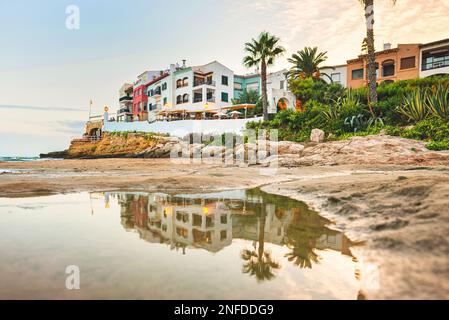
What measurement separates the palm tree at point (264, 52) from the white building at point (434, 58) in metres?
22.2

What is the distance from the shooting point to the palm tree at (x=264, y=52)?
32.8 meters

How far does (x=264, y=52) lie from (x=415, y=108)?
61.9 feet

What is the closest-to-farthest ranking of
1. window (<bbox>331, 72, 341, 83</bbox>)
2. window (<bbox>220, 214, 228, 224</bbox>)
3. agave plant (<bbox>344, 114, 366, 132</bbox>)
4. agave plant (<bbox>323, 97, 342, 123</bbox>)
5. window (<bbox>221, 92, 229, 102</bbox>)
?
1. window (<bbox>220, 214, 228, 224</bbox>)
2. agave plant (<bbox>344, 114, 366, 132</bbox>)
3. agave plant (<bbox>323, 97, 342, 123</bbox>)
4. window (<bbox>331, 72, 341, 83</bbox>)
5. window (<bbox>221, 92, 229, 102</bbox>)

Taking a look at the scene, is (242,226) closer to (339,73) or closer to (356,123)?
(356,123)

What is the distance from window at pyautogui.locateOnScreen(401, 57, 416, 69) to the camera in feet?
132

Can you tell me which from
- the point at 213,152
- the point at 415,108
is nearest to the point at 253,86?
the point at 213,152

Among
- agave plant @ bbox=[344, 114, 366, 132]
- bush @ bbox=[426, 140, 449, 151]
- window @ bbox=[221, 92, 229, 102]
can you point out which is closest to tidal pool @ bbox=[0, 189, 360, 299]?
bush @ bbox=[426, 140, 449, 151]

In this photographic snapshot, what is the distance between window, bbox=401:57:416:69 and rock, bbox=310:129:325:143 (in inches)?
1165

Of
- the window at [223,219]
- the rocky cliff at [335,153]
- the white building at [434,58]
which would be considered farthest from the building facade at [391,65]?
the window at [223,219]

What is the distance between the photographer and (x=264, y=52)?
32.9 metres

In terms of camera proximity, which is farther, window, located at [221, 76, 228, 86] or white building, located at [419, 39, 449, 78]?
window, located at [221, 76, 228, 86]

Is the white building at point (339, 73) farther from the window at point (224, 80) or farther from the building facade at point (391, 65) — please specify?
the window at point (224, 80)

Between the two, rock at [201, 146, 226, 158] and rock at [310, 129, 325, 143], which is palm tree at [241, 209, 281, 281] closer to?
rock at [310, 129, 325, 143]

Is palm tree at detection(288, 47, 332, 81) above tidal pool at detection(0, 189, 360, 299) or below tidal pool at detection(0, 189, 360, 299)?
above
